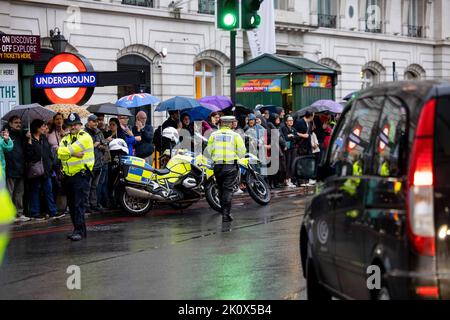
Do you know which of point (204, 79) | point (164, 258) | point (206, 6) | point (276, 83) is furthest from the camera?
point (204, 79)

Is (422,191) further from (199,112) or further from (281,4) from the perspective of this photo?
(281,4)

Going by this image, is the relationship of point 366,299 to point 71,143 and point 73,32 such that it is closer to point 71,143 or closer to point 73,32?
point 71,143

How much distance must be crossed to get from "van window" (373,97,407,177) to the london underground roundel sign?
12.9 metres

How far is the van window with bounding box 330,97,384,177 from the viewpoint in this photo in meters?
6.60

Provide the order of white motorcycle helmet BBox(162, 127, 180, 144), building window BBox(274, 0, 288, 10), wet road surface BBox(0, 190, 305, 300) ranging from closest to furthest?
1. wet road surface BBox(0, 190, 305, 300)
2. white motorcycle helmet BBox(162, 127, 180, 144)
3. building window BBox(274, 0, 288, 10)

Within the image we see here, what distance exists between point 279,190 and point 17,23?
32.4 ft

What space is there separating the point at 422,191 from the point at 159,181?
483 inches

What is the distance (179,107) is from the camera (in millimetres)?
21516

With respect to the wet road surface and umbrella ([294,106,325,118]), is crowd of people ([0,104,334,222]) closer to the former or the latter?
the wet road surface

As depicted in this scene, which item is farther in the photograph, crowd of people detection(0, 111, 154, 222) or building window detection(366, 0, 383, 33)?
building window detection(366, 0, 383, 33)

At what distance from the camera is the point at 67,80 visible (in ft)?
61.5

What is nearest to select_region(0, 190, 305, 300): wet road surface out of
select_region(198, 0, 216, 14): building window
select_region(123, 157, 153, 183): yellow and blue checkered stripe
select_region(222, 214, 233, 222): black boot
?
select_region(222, 214, 233, 222): black boot

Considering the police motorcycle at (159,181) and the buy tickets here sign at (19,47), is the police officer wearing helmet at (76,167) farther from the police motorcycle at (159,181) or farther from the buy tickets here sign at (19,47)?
the buy tickets here sign at (19,47)

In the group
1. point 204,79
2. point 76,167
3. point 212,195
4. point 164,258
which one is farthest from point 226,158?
point 204,79
